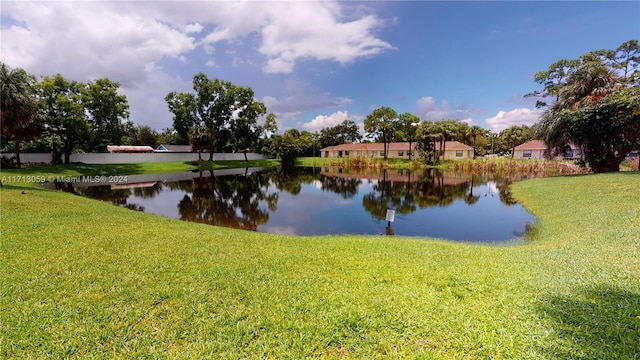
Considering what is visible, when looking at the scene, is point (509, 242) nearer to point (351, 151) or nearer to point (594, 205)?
point (594, 205)

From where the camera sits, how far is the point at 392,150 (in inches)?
2322

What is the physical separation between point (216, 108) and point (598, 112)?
4183 centimetres

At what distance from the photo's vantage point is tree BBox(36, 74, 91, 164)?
85.5 ft

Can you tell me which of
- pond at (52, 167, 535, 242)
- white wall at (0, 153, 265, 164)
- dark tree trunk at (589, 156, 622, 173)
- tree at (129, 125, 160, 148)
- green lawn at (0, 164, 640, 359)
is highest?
tree at (129, 125, 160, 148)

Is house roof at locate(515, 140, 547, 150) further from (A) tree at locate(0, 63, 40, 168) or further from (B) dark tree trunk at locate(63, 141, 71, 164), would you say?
(B) dark tree trunk at locate(63, 141, 71, 164)

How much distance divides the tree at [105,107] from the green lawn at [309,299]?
28.2m

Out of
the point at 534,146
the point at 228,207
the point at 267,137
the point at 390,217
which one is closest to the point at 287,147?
the point at 267,137

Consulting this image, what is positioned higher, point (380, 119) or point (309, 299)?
point (380, 119)

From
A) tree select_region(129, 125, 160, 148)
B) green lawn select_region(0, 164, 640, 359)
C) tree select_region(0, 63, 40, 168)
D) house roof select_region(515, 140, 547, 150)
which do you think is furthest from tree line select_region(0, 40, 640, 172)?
tree select_region(129, 125, 160, 148)

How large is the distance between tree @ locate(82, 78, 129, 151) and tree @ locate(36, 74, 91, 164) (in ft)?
2.97

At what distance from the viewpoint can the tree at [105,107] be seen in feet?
93.1

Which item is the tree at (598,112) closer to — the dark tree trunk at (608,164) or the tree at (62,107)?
the dark tree trunk at (608,164)

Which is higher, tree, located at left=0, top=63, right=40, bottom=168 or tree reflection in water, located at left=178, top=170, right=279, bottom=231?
tree, located at left=0, top=63, right=40, bottom=168

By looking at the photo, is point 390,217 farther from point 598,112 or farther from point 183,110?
point 183,110
